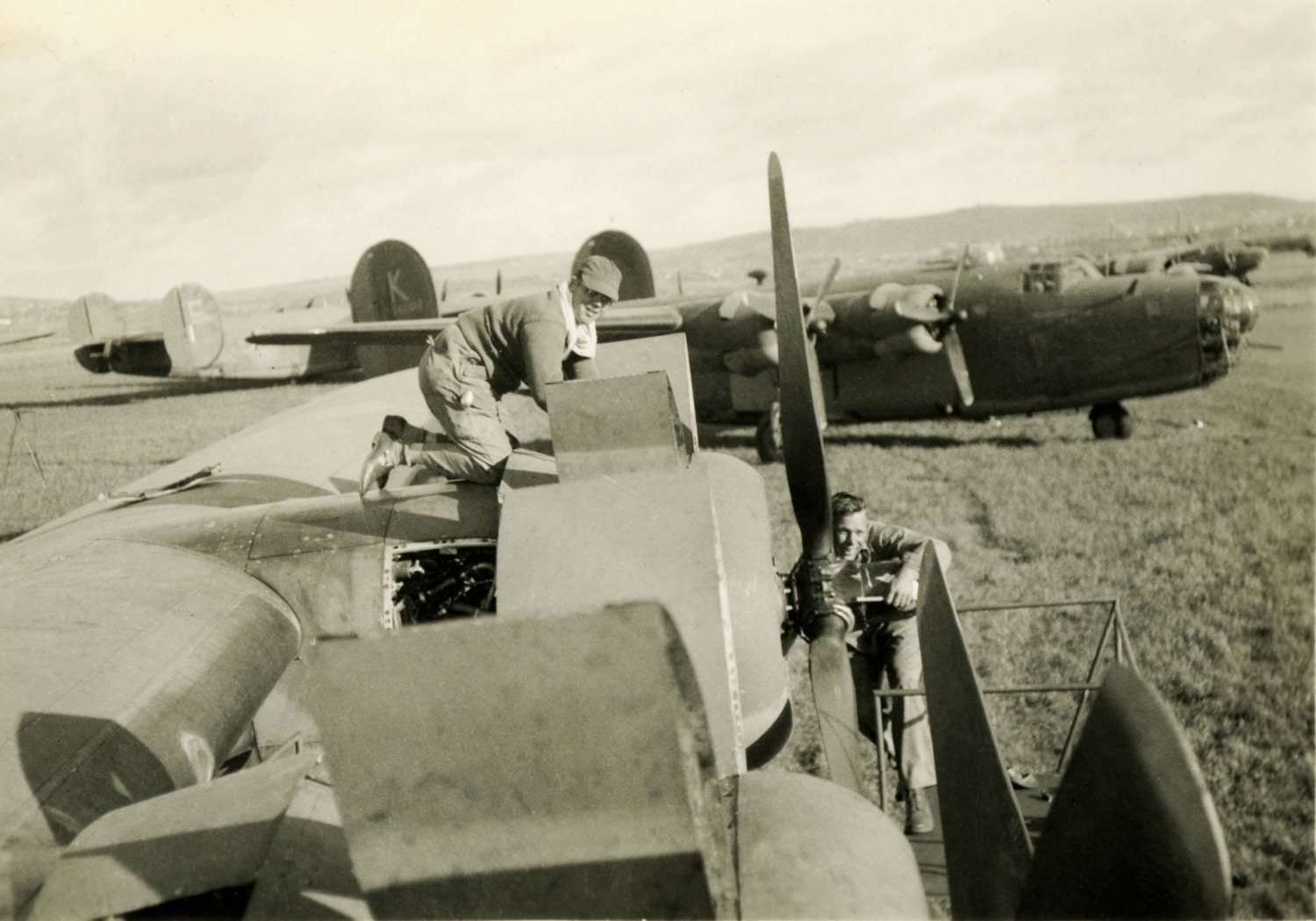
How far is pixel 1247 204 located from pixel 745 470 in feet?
419

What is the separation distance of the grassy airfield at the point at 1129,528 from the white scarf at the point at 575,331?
277 cm

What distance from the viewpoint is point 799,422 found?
4.39 meters

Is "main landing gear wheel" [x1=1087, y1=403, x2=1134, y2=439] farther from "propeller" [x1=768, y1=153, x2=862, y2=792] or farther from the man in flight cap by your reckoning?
the man in flight cap

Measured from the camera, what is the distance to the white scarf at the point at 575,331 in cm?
431

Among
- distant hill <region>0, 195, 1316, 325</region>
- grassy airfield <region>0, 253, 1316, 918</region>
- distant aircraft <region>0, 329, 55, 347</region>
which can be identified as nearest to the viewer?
grassy airfield <region>0, 253, 1316, 918</region>

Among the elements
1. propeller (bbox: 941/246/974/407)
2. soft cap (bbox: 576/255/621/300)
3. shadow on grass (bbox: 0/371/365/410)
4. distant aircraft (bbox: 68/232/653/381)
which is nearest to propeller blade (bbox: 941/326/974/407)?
propeller (bbox: 941/246/974/407)

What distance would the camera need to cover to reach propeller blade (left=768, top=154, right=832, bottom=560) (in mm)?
4129

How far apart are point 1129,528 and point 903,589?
19.7 feet

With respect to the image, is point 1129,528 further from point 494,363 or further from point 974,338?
point 494,363

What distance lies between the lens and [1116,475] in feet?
36.9

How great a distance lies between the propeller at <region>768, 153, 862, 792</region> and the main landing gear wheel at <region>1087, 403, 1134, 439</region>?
36.2 feet

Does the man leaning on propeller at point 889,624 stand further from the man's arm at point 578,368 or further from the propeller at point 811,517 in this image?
the man's arm at point 578,368

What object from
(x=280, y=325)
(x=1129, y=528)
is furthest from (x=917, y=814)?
(x=280, y=325)

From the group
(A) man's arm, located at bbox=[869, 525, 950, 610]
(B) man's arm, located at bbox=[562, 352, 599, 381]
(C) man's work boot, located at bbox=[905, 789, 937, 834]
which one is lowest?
(C) man's work boot, located at bbox=[905, 789, 937, 834]
